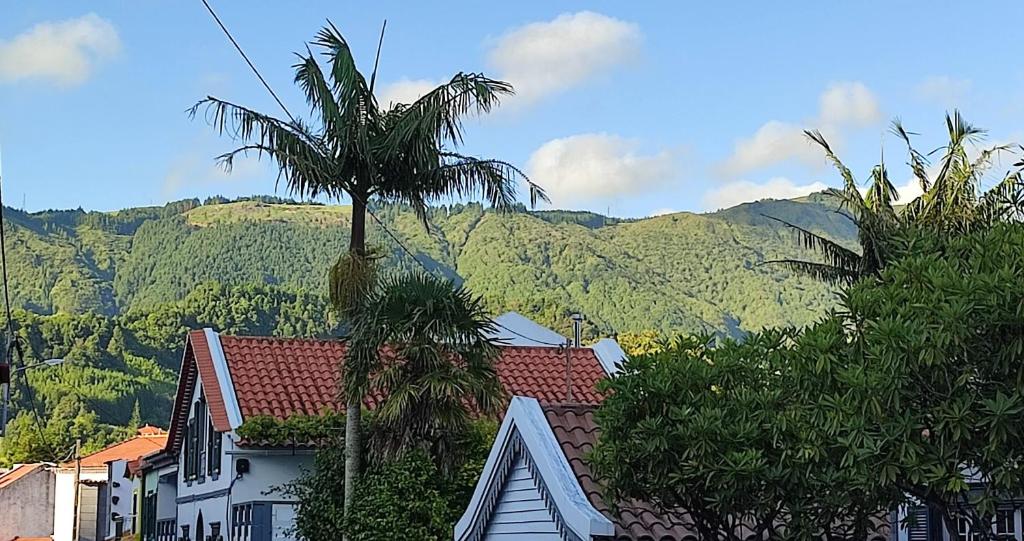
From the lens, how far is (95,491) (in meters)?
61.8

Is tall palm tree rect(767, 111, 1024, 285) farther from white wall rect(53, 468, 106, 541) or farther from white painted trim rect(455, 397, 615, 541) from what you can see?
white wall rect(53, 468, 106, 541)

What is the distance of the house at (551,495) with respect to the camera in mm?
16469

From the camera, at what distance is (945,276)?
39.5 feet

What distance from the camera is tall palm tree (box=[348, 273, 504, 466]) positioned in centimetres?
2242

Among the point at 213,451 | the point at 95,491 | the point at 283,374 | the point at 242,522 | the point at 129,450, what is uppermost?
the point at 283,374

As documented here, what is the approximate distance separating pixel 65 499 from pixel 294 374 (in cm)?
3827

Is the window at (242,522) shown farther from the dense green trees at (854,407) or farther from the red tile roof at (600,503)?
the dense green trees at (854,407)

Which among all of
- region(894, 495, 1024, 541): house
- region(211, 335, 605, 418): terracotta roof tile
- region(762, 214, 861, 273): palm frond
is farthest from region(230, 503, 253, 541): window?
region(894, 495, 1024, 541): house

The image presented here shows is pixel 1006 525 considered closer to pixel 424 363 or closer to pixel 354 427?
pixel 424 363

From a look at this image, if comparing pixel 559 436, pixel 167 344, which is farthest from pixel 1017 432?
pixel 167 344

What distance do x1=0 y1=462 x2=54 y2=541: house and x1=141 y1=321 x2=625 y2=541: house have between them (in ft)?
112

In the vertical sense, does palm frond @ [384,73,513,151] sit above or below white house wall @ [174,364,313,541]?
above

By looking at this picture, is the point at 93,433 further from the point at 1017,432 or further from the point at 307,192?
the point at 1017,432

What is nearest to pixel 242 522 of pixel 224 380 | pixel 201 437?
pixel 224 380
